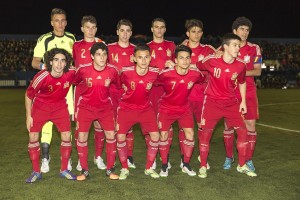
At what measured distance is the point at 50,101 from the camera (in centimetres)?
534

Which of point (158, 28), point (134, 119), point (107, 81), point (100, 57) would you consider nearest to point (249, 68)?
point (158, 28)

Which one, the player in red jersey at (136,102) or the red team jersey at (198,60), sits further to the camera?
the red team jersey at (198,60)

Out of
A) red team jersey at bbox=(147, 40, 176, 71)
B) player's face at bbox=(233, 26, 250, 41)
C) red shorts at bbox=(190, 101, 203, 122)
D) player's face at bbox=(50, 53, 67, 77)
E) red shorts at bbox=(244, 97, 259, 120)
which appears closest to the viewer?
player's face at bbox=(50, 53, 67, 77)

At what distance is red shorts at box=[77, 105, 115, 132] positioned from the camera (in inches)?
210

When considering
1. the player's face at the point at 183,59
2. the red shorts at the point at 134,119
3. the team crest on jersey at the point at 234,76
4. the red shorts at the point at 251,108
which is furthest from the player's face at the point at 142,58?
the red shorts at the point at 251,108

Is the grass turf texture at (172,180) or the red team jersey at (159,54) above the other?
the red team jersey at (159,54)

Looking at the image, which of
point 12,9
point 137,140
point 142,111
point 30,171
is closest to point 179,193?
point 142,111

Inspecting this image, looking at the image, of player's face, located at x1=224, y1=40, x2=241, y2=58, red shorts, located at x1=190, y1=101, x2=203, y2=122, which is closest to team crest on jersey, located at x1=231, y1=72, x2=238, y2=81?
player's face, located at x1=224, y1=40, x2=241, y2=58

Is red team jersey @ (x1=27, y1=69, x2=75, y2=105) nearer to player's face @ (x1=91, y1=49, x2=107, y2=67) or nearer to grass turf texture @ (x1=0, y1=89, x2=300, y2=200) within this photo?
player's face @ (x1=91, y1=49, x2=107, y2=67)

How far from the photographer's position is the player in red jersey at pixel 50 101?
16.8 ft

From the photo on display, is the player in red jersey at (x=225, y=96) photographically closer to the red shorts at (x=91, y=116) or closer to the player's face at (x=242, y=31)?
the player's face at (x=242, y=31)

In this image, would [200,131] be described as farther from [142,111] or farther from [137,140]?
[137,140]

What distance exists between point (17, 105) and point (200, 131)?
10.0m

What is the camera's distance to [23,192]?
188 inches
